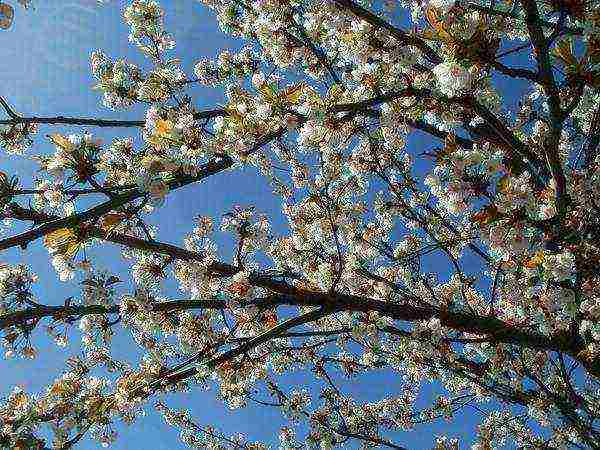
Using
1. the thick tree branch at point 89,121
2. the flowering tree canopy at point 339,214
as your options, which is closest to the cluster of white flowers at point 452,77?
the flowering tree canopy at point 339,214

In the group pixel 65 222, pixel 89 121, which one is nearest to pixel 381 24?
pixel 65 222

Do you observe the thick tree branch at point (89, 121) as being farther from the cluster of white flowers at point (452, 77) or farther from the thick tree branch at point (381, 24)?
the cluster of white flowers at point (452, 77)

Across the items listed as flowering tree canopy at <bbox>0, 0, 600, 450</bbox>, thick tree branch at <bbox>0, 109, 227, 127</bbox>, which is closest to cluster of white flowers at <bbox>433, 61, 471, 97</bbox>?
flowering tree canopy at <bbox>0, 0, 600, 450</bbox>

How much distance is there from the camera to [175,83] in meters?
6.25

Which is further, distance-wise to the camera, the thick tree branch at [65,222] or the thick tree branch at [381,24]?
the thick tree branch at [381,24]

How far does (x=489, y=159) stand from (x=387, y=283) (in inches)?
149

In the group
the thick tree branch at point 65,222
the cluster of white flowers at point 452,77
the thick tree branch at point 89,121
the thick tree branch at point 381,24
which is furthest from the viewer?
the thick tree branch at point 89,121

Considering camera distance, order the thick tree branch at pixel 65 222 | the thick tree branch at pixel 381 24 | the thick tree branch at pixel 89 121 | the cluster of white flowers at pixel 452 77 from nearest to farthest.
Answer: the thick tree branch at pixel 65 222 < the cluster of white flowers at pixel 452 77 < the thick tree branch at pixel 381 24 < the thick tree branch at pixel 89 121

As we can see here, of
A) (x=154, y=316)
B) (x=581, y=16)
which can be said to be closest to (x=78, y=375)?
(x=154, y=316)

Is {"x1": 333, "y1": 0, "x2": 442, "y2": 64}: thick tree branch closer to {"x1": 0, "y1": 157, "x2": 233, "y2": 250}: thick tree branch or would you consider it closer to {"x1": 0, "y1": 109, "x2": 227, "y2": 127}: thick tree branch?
{"x1": 0, "y1": 157, "x2": 233, "y2": 250}: thick tree branch

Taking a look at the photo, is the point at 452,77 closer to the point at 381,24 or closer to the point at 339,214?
the point at 381,24

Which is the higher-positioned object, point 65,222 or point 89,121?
point 89,121

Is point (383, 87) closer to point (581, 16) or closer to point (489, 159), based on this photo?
point (489, 159)

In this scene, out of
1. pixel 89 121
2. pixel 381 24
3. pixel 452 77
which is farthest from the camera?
pixel 89 121
